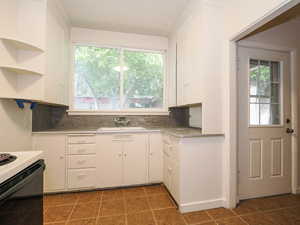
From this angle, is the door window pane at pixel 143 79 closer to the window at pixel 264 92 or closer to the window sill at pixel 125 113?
the window sill at pixel 125 113

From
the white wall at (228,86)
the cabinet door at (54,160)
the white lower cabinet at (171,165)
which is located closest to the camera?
the white wall at (228,86)

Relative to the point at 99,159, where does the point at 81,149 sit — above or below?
above

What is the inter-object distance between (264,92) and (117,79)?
7.83ft

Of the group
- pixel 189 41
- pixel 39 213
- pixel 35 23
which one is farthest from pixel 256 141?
pixel 35 23

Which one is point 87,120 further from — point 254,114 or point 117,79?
point 254,114

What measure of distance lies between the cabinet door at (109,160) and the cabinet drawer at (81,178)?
0.10m

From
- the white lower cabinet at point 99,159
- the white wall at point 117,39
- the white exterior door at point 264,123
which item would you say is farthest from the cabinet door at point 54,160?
the white exterior door at point 264,123

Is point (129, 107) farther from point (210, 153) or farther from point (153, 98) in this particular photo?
point (210, 153)

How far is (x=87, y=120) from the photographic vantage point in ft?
8.73

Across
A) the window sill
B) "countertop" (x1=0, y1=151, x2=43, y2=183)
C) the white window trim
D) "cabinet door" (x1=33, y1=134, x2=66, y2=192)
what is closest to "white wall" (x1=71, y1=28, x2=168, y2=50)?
the white window trim

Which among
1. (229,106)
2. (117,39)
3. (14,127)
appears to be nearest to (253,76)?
(229,106)

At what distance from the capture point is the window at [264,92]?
1.95 meters

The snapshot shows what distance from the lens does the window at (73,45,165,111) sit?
2.68 metres

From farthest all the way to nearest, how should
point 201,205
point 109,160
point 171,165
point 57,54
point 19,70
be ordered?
point 109,160 → point 57,54 → point 171,165 → point 201,205 → point 19,70
